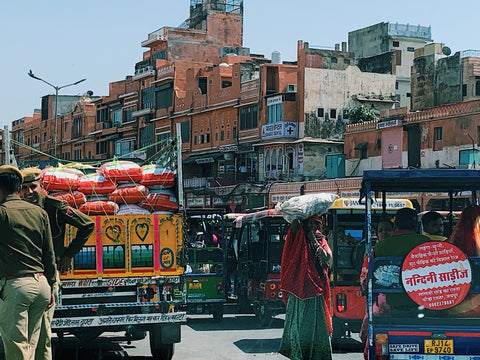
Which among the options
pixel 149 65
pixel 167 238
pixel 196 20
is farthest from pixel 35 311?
pixel 196 20

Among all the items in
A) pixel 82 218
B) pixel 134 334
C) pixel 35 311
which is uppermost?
pixel 82 218

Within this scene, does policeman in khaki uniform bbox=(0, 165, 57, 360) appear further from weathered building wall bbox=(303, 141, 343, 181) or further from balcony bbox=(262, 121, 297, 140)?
balcony bbox=(262, 121, 297, 140)

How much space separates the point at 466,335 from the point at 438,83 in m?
54.0

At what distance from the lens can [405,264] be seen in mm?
8359

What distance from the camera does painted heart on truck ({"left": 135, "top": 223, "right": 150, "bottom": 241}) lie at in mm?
11875

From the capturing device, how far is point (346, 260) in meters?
14.5

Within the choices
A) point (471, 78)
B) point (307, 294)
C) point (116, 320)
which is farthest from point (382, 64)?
point (307, 294)

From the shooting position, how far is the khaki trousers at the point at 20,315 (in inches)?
282

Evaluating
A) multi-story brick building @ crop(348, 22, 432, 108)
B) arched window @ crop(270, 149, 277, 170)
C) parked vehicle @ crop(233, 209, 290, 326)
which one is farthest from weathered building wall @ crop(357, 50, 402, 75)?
parked vehicle @ crop(233, 209, 290, 326)

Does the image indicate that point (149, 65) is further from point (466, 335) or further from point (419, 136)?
point (466, 335)

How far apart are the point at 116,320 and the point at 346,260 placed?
4.35 metres

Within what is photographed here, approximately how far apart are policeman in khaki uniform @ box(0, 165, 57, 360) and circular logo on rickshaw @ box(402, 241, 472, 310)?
10.3ft

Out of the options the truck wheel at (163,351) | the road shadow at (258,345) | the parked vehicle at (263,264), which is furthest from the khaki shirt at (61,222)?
the parked vehicle at (263,264)

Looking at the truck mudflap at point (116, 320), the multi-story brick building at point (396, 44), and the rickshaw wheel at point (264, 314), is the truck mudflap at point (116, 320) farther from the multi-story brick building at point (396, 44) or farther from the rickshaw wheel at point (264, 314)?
the multi-story brick building at point (396, 44)
